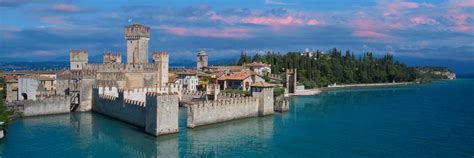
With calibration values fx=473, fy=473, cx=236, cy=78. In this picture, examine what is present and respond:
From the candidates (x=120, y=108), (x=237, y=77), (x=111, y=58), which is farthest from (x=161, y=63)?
(x=237, y=77)

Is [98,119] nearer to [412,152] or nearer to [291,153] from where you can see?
[291,153]

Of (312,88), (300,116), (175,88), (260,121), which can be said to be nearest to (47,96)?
(175,88)

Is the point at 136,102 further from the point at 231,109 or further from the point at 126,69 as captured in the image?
the point at 126,69

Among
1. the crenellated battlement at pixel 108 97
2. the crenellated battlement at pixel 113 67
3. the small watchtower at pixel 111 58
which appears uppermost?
the small watchtower at pixel 111 58

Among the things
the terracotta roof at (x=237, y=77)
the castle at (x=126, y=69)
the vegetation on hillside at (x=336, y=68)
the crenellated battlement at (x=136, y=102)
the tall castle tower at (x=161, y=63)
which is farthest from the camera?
the vegetation on hillside at (x=336, y=68)

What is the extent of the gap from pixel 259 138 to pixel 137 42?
21140 mm

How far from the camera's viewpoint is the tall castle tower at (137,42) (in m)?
44.1

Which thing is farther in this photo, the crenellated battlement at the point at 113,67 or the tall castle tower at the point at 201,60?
the tall castle tower at the point at 201,60

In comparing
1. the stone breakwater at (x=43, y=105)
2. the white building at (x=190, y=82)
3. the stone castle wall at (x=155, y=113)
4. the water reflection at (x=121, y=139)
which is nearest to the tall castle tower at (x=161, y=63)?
the stone breakwater at (x=43, y=105)

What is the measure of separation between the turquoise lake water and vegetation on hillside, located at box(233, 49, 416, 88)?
39887 mm

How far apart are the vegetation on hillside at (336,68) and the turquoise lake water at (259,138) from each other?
1570 inches

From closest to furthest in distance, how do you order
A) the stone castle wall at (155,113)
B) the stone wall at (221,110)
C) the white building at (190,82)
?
the stone castle wall at (155,113) → the stone wall at (221,110) → the white building at (190,82)

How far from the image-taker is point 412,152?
23.9 meters

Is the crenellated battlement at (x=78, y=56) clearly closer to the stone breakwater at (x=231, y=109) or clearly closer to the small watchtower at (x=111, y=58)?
the small watchtower at (x=111, y=58)
